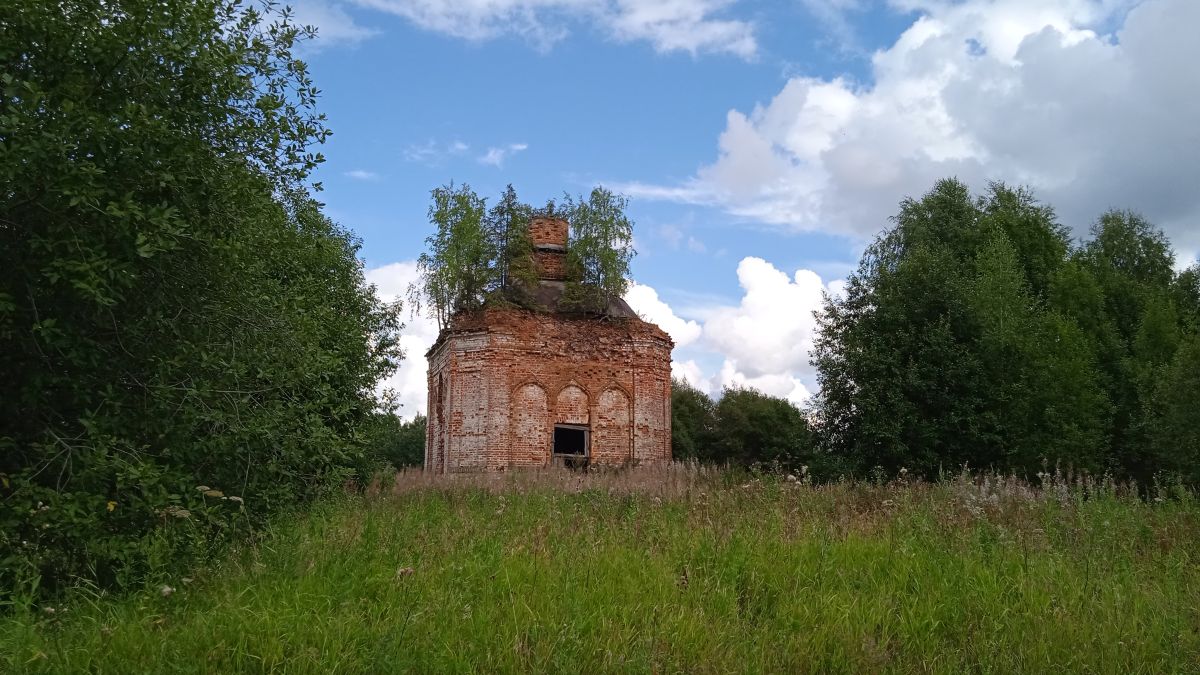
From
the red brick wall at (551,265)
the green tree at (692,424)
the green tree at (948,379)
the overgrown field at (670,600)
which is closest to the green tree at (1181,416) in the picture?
the green tree at (948,379)

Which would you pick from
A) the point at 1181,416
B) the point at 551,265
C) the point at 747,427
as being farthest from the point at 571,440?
the point at 747,427

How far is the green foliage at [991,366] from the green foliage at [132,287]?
56.2ft

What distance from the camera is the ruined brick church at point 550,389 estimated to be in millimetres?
22625

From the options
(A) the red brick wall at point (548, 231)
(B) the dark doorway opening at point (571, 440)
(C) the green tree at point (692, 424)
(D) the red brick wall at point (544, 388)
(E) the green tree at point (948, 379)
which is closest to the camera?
(E) the green tree at point (948, 379)

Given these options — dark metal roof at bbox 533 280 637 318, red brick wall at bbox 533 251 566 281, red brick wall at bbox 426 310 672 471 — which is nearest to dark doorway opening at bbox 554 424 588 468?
red brick wall at bbox 426 310 672 471

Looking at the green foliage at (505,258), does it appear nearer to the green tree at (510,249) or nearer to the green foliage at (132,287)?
the green tree at (510,249)

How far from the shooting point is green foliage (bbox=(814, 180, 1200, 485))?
69.4 ft

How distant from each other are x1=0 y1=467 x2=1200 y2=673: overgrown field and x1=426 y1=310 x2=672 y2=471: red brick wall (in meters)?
13.8

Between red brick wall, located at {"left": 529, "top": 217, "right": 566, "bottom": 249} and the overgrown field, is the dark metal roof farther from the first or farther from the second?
the overgrown field

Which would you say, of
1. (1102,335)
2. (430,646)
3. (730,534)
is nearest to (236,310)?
(430,646)

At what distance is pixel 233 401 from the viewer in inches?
267

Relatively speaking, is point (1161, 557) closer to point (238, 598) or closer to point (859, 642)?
point (859, 642)

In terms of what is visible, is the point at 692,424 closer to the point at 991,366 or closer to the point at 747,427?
the point at 747,427

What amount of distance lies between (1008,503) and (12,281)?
977 cm
